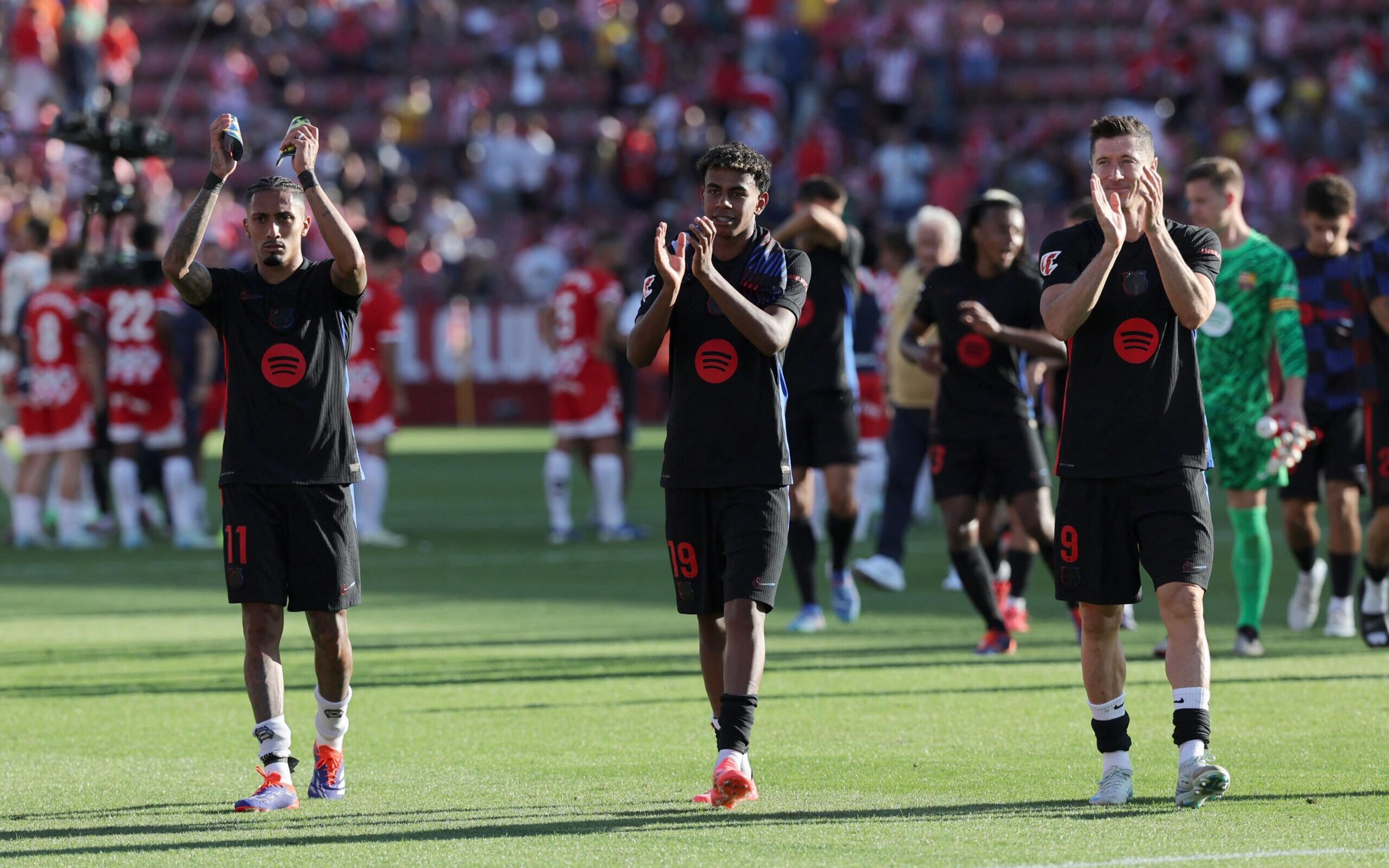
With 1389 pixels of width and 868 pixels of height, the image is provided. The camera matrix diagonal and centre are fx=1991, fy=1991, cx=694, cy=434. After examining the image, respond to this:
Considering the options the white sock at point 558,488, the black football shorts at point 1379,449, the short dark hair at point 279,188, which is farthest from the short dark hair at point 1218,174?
the white sock at point 558,488

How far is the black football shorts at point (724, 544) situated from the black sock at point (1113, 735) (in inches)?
43.9

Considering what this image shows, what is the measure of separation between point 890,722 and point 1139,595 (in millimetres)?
1869

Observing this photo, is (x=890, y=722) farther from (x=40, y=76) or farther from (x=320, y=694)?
(x=40, y=76)

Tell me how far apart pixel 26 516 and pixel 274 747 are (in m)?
10.5

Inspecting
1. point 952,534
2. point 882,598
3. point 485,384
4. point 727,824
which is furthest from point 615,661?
point 485,384

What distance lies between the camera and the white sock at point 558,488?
52.5 feet

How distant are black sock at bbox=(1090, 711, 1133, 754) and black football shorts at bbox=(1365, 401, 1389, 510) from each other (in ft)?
12.7

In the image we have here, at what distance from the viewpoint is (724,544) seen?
6.50m

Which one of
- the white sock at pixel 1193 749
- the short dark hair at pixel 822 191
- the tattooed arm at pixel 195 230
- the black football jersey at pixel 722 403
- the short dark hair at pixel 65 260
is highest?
the short dark hair at pixel 65 260

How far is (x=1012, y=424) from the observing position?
950cm

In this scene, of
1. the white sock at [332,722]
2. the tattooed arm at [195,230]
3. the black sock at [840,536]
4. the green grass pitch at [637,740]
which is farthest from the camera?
the black sock at [840,536]

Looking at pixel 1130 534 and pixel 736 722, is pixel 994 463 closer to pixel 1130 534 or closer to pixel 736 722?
pixel 1130 534

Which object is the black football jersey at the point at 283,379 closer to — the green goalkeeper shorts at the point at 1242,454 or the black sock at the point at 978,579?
the black sock at the point at 978,579

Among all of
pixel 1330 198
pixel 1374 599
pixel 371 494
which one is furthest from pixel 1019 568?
pixel 371 494
